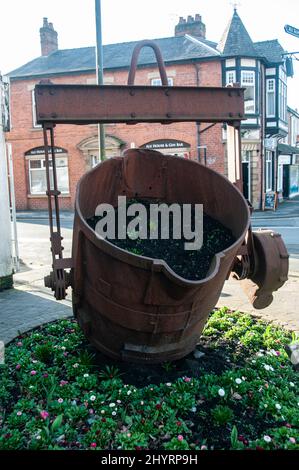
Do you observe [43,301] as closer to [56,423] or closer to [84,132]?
[56,423]

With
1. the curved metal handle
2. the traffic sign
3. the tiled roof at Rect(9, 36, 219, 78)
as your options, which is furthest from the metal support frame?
the tiled roof at Rect(9, 36, 219, 78)

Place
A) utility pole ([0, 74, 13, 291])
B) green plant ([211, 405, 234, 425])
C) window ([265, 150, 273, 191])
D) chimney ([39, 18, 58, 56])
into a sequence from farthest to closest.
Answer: chimney ([39, 18, 58, 56]) → window ([265, 150, 273, 191]) → utility pole ([0, 74, 13, 291]) → green plant ([211, 405, 234, 425])

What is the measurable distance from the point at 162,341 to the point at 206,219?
1318mm

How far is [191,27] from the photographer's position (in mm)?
24953

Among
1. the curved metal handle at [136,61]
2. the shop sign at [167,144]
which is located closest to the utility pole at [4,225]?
the curved metal handle at [136,61]

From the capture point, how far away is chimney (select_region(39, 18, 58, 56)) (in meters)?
26.7

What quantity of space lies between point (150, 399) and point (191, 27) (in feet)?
82.2

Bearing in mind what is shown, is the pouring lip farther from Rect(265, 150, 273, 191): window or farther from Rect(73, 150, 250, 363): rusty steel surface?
Rect(265, 150, 273, 191): window

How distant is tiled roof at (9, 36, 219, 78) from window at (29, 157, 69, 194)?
464 centimetres

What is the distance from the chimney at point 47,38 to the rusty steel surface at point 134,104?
25.6m

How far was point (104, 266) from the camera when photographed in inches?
131

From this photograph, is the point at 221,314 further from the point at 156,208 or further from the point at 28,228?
the point at 28,228

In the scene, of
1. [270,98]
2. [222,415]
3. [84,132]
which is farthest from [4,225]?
[270,98]
